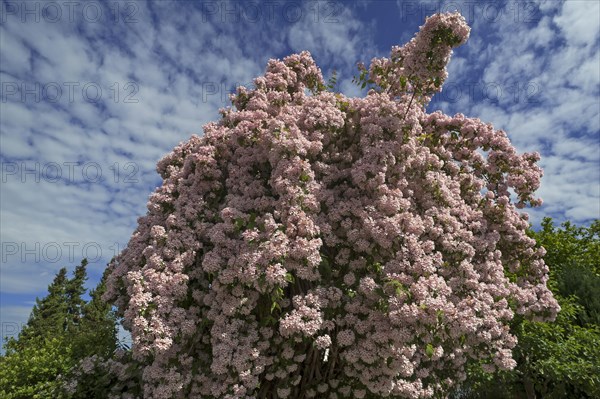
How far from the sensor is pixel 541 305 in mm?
11414

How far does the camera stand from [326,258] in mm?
9555

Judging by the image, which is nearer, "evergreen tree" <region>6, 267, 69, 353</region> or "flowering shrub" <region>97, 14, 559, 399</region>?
"flowering shrub" <region>97, 14, 559, 399</region>

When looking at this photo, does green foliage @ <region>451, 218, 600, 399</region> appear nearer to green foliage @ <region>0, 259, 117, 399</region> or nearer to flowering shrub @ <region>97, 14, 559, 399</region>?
flowering shrub @ <region>97, 14, 559, 399</region>

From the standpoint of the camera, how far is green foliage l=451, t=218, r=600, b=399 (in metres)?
15.2

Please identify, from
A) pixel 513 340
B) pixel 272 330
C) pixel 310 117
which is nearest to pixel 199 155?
pixel 310 117

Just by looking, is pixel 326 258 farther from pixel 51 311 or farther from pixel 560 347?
pixel 51 311

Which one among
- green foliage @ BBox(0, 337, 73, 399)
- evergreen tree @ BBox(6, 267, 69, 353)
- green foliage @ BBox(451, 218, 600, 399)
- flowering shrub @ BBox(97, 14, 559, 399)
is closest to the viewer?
flowering shrub @ BBox(97, 14, 559, 399)

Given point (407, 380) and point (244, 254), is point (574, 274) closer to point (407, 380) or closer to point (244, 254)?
point (407, 380)

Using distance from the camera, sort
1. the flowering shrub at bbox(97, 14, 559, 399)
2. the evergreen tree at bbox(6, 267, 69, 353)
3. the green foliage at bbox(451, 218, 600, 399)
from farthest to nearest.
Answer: the evergreen tree at bbox(6, 267, 69, 353) → the green foliage at bbox(451, 218, 600, 399) → the flowering shrub at bbox(97, 14, 559, 399)

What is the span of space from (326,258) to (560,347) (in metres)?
11.2

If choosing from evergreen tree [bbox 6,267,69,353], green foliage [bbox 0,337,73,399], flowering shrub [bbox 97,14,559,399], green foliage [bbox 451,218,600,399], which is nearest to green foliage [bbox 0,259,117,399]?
green foliage [bbox 0,337,73,399]

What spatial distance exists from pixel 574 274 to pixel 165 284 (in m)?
19.6

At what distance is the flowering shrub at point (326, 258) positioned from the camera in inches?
336

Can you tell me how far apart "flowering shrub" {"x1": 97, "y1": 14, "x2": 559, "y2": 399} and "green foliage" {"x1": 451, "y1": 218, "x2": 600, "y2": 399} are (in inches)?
204
